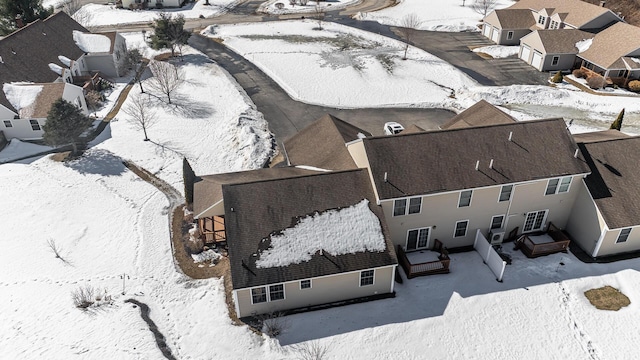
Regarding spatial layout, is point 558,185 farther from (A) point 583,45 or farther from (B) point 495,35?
Answer: (B) point 495,35

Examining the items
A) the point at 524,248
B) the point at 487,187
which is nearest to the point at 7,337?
the point at 487,187

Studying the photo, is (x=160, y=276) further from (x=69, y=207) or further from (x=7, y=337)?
(x=69, y=207)

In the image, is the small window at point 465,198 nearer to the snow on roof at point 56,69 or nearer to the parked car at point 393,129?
the parked car at point 393,129

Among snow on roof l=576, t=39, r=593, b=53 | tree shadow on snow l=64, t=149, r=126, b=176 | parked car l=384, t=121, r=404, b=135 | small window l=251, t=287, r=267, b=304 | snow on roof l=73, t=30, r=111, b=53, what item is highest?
snow on roof l=73, t=30, r=111, b=53

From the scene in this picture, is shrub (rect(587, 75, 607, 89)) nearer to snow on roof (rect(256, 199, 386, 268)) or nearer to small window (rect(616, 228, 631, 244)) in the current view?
small window (rect(616, 228, 631, 244))

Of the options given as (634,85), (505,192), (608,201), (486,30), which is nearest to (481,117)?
(505,192)

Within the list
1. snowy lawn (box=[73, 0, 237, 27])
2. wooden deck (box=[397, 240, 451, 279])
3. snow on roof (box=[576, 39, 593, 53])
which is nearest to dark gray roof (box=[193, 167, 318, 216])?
wooden deck (box=[397, 240, 451, 279])
